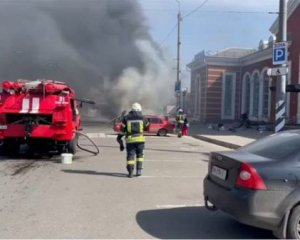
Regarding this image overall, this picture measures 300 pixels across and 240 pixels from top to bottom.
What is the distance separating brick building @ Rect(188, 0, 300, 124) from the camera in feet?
120

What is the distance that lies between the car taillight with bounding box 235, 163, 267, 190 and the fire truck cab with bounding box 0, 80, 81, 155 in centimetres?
828

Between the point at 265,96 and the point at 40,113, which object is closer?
the point at 40,113

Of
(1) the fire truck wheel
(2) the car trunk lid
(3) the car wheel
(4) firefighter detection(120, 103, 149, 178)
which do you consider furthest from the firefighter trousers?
(3) the car wheel

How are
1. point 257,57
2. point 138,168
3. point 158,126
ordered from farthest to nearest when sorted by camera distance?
point 257,57, point 158,126, point 138,168

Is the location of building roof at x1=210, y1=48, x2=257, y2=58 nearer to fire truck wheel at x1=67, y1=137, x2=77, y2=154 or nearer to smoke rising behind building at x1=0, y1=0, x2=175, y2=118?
smoke rising behind building at x1=0, y1=0, x2=175, y2=118

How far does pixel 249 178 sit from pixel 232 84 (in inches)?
1485

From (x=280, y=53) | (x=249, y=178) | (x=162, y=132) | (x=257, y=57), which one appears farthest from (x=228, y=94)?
(x=249, y=178)

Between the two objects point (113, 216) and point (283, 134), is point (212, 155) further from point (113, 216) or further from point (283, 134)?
point (113, 216)

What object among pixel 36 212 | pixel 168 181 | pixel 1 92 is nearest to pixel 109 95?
pixel 1 92

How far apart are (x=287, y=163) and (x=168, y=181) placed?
186 inches

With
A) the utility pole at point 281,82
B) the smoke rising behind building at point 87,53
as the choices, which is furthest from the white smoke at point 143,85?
the utility pole at point 281,82

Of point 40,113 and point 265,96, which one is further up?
point 265,96

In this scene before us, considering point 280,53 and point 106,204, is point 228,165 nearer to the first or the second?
point 106,204

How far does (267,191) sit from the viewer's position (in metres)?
5.19
